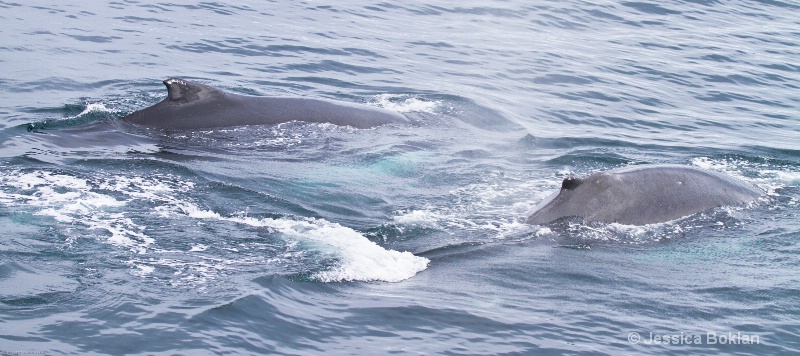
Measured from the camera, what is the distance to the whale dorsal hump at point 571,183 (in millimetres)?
11992

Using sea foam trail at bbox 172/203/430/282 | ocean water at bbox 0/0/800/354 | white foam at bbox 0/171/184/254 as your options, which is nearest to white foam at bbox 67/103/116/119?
ocean water at bbox 0/0/800/354

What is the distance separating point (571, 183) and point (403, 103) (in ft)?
25.5

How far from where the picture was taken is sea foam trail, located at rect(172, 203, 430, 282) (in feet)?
33.0

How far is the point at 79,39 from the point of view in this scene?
2375 centimetres

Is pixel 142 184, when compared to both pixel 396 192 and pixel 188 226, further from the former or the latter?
pixel 396 192

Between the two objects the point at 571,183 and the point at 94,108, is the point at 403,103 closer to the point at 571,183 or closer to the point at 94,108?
the point at 94,108

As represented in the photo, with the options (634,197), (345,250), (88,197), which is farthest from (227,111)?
(634,197)

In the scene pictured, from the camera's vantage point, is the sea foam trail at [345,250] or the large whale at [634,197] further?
the large whale at [634,197]

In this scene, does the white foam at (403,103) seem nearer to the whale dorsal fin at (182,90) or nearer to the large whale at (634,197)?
the whale dorsal fin at (182,90)

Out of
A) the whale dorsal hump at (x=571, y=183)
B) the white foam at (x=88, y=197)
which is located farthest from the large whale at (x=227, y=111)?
the whale dorsal hump at (x=571, y=183)

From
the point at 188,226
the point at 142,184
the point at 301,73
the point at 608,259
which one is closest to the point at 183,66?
the point at 301,73
